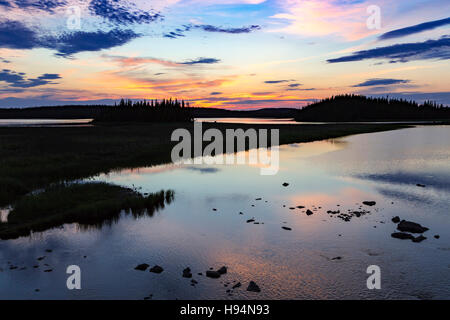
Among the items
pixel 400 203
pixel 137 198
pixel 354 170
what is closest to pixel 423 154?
pixel 354 170

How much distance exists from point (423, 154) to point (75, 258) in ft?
159

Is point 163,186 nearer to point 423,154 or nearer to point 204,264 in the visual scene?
point 204,264

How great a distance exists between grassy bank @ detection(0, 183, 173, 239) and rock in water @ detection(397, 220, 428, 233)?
42.7 ft

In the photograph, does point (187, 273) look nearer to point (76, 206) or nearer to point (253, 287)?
point (253, 287)

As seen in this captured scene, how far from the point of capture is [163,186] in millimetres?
25266

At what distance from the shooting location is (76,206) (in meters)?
18.5

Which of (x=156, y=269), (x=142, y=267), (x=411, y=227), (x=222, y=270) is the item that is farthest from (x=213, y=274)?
(x=411, y=227)

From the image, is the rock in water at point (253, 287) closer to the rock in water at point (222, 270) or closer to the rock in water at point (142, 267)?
the rock in water at point (222, 270)

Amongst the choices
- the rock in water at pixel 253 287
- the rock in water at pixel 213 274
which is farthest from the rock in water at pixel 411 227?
the rock in water at pixel 213 274

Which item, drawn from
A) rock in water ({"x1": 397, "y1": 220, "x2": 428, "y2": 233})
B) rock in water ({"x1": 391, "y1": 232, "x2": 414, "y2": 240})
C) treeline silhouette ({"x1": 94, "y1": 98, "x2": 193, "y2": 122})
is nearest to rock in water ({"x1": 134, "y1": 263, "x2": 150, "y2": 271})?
rock in water ({"x1": 391, "y1": 232, "x2": 414, "y2": 240})

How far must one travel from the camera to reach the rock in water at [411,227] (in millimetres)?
15180

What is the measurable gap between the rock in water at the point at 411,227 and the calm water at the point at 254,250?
0.34m

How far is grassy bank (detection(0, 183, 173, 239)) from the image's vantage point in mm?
15711

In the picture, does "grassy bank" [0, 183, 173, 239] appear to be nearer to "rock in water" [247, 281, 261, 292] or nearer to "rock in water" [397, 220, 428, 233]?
"rock in water" [247, 281, 261, 292]
